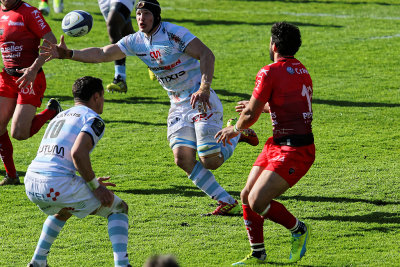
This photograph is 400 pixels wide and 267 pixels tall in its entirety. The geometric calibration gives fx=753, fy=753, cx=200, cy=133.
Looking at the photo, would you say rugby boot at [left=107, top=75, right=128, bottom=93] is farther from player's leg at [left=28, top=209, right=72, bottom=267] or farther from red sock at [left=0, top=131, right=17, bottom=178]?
player's leg at [left=28, top=209, right=72, bottom=267]

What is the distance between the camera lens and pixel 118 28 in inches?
569

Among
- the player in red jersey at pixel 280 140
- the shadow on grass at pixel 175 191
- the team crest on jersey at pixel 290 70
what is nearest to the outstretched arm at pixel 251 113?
the player in red jersey at pixel 280 140

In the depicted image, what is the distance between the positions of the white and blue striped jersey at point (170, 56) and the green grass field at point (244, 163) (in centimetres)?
140

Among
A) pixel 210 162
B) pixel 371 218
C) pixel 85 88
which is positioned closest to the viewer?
pixel 85 88

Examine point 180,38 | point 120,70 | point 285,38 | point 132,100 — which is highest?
point 285,38

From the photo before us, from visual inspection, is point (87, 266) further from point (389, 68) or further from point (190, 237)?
point (389, 68)

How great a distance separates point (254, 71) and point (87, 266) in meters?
9.97

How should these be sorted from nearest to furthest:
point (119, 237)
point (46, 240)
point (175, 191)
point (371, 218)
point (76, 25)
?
point (119, 237), point (46, 240), point (371, 218), point (175, 191), point (76, 25)

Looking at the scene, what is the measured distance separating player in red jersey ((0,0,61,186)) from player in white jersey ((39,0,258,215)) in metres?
1.77

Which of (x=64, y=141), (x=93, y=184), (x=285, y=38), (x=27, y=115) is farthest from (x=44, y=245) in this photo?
(x=27, y=115)

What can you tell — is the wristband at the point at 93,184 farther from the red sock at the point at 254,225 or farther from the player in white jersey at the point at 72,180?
the red sock at the point at 254,225

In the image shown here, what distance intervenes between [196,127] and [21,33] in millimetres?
2987

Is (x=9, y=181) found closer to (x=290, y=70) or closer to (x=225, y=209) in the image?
(x=225, y=209)

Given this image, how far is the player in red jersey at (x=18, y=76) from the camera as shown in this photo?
9.73 m
